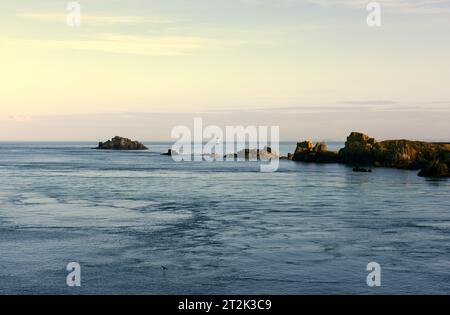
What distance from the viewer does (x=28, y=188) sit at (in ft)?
225

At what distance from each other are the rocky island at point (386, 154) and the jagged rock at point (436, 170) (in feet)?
0.73

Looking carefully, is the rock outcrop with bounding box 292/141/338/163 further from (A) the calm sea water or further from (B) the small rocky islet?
(A) the calm sea water

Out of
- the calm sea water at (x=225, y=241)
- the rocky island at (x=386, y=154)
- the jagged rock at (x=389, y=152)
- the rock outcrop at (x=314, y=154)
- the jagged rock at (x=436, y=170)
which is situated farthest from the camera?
the rock outcrop at (x=314, y=154)

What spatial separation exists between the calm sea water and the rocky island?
1702 inches

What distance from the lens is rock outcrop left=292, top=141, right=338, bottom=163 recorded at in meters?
132

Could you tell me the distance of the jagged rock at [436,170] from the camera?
281ft

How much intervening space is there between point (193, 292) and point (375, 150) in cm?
9945

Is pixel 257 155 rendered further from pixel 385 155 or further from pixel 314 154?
pixel 385 155

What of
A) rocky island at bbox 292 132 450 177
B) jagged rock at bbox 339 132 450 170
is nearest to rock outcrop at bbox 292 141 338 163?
rocky island at bbox 292 132 450 177

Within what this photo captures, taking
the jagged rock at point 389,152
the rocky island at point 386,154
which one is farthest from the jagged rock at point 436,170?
the jagged rock at point 389,152

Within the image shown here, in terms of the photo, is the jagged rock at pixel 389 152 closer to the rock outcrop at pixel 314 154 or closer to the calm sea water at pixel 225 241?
the rock outcrop at pixel 314 154

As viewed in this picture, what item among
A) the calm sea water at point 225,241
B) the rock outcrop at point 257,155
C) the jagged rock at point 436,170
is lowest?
the calm sea water at point 225,241

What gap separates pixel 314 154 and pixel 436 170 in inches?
1981

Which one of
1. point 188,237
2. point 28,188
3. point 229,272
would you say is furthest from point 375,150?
point 229,272
